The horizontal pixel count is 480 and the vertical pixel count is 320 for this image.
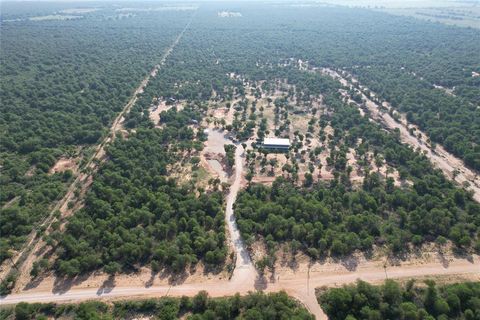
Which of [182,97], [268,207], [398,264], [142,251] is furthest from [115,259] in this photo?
[182,97]

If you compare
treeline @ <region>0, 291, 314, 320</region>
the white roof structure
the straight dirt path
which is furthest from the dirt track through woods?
the white roof structure

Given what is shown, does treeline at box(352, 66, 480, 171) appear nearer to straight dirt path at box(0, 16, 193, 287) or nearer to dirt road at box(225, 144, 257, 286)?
dirt road at box(225, 144, 257, 286)

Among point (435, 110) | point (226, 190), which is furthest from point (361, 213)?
point (435, 110)

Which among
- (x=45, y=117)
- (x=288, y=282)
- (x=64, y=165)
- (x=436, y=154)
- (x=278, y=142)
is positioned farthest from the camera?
(x=45, y=117)

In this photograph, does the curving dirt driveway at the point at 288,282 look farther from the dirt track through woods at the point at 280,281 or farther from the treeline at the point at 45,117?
the treeline at the point at 45,117

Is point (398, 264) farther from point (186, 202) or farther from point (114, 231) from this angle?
point (114, 231)

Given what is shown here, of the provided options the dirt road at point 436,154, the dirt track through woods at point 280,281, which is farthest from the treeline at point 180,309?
the dirt road at point 436,154

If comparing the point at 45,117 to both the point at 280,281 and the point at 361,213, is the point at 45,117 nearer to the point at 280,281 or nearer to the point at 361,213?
the point at 280,281
